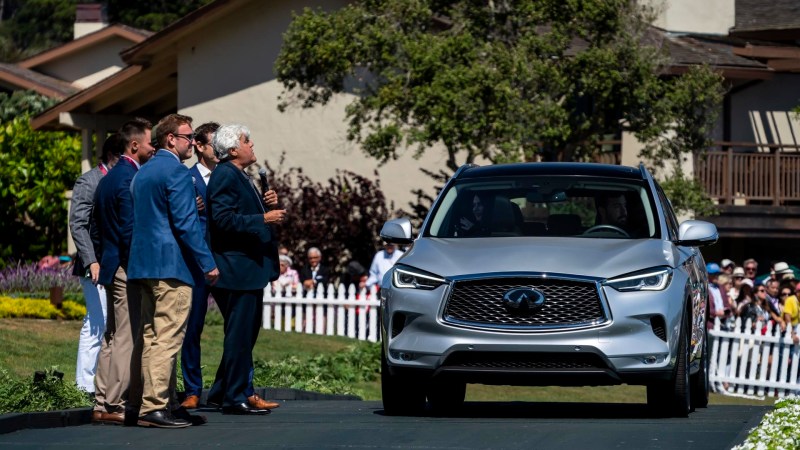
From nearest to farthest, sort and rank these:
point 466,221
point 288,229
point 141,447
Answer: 1. point 141,447
2. point 466,221
3. point 288,229

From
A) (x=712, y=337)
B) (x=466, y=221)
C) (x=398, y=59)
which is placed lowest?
(x=712, y=337)

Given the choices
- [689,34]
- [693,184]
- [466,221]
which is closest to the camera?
[466,221]

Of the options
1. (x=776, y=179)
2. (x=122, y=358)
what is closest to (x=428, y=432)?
(x=122, y=358)

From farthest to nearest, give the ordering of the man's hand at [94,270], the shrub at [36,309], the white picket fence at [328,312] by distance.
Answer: the white picket fence at [328,312], the shrub at [36,309], the man's hand at [94,270]

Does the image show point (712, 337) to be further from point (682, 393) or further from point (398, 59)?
point (682, 393)

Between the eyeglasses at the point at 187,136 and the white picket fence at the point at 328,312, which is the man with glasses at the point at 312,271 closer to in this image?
the white picket fence at the point at 328,312

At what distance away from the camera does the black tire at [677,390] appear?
10945mm

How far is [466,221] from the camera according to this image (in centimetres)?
1192

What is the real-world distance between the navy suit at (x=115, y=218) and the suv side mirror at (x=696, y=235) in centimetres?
365

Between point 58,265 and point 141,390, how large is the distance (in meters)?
20.2

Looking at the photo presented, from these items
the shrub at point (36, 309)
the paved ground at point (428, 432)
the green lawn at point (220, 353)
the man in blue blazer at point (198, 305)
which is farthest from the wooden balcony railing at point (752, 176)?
the paved ground at point (428, 432)

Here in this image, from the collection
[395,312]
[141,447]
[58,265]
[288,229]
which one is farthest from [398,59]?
[141,447]

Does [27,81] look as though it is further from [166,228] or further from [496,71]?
[166,228]

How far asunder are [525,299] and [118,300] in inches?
100
